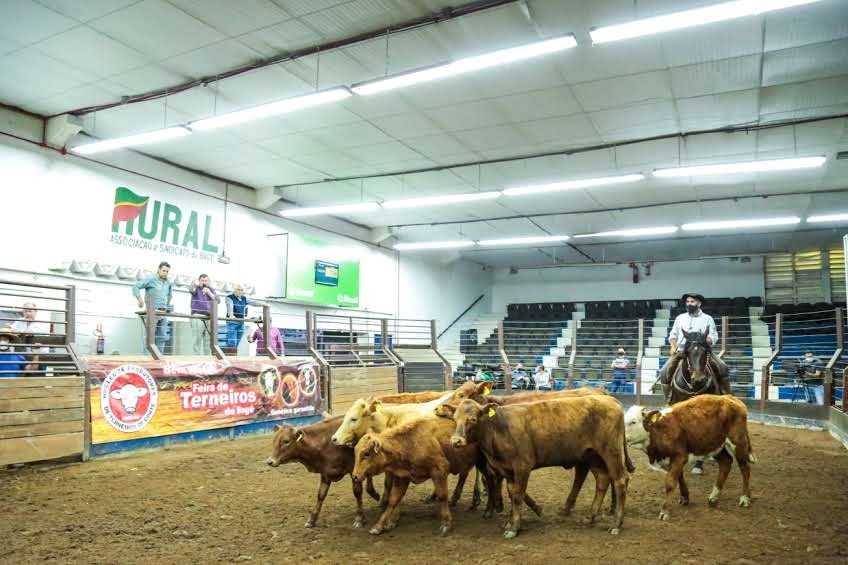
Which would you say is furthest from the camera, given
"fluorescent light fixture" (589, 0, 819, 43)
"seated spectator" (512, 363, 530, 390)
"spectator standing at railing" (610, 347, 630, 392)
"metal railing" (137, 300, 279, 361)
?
"seated spectator" (512, 363, 530, 390)

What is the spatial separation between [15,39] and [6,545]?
301 inches

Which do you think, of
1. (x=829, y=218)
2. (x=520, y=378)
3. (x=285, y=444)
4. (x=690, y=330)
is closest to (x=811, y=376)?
(x=690, y=330)

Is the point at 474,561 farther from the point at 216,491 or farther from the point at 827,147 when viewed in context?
the point at 827,147

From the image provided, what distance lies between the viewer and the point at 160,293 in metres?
10.8

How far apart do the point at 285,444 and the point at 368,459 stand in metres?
0.86

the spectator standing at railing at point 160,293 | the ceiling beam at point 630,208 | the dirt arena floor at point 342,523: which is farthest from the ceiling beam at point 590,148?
the dirt arena floor at point 342,523

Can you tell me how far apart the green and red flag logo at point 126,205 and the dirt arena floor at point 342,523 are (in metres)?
7.33

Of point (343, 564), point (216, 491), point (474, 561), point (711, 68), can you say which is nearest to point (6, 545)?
point (216, 491)

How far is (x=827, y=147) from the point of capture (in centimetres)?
1290

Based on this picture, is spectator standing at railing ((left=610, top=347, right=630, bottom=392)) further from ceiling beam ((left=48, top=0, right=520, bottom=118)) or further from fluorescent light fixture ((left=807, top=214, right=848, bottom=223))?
ceiling beam ((left=48, top=0, right=520, bottom=118))

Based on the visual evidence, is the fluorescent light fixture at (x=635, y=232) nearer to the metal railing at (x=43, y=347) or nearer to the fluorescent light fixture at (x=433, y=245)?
the fluorescent light fixture at (x=433, y=245)

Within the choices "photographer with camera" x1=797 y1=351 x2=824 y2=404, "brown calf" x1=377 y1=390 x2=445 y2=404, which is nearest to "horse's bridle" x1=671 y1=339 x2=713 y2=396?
"brown calf" x1=377 y1=390 x2=445 y2=404

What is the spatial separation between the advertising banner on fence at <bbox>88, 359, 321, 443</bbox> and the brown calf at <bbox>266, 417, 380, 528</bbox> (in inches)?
165

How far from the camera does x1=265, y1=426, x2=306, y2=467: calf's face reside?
517 cm
